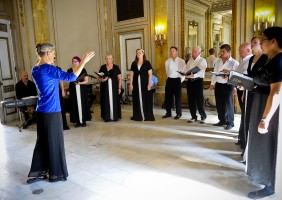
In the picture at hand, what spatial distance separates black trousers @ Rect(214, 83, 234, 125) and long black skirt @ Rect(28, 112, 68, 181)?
306cm

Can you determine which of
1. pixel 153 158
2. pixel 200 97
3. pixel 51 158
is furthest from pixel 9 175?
pixel 200 97

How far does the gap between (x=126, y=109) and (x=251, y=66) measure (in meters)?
4.37

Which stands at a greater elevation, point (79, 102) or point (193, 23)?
point (193, 23)

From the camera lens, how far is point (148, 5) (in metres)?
6.77

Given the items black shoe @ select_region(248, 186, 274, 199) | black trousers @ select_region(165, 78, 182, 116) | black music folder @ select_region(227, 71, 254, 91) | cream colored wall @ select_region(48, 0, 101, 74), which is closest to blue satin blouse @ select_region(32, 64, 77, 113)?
black music folder @ select_region(227, 71, 254, 91)

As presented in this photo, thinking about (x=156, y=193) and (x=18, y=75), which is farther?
(x=18, y=75)

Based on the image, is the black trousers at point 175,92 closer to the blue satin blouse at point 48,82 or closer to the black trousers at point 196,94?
the black trousers at point 196,94

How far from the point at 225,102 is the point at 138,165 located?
7.48 feet

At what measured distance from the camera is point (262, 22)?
5102 millimetres

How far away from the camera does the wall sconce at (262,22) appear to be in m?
5.00

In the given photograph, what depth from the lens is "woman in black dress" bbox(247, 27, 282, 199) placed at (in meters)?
2.12

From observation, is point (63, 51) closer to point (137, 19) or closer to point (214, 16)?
point (137, 19)

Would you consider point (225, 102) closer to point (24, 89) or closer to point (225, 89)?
point (225, 89)

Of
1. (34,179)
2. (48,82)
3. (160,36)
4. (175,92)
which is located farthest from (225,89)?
(34,179)
